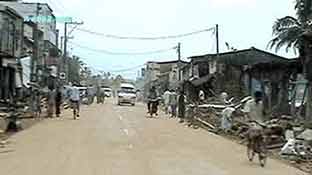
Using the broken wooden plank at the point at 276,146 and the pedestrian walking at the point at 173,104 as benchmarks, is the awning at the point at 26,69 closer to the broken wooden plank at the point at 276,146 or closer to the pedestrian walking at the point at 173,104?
the pedestrian walking at the point at 173,104

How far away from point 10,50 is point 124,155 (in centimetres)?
2630

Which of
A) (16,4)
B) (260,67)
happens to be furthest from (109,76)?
(260,67)

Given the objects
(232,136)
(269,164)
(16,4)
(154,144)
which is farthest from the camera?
(16,4)

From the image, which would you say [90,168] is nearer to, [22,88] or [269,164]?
[269,164]

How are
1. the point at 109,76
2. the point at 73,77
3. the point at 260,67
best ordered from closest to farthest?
1. the point at 260,67
2. the point at 73,77
3. the point at 109,76

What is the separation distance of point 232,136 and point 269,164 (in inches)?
369

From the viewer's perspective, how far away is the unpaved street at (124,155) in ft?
45.9

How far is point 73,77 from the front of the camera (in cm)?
10300

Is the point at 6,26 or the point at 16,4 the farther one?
the point at 16,4

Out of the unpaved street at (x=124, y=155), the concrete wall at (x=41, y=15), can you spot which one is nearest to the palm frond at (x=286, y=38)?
the unpaved street at (x=124, y=155)

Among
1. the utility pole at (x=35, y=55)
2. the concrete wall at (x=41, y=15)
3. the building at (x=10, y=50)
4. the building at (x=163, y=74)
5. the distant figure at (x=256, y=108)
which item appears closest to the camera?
the distant figure at (x=256, y=108)

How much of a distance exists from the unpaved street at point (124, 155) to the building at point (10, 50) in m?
15.7

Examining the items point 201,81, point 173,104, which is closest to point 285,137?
point 173,104

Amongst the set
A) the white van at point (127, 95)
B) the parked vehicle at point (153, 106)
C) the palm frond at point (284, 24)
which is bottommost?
the parked vehicle at point (153, 106)
